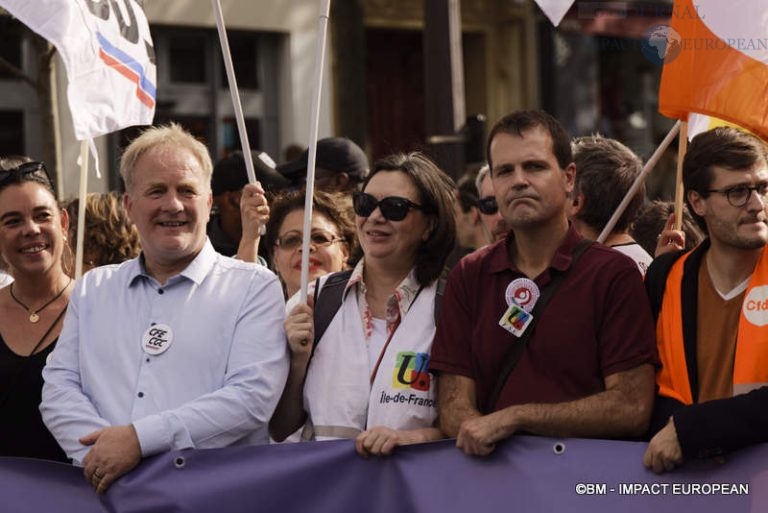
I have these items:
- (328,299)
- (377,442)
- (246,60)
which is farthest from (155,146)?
(246,60)

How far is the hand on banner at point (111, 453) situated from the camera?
174 inches

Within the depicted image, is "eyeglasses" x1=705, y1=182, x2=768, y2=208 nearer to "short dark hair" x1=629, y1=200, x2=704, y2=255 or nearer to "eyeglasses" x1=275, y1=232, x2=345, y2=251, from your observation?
"short dark hair" x1=629, y1=200, x2=704, y2=255

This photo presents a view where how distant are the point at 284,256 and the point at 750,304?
245cm

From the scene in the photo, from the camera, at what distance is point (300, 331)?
471cm

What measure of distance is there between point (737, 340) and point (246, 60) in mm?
11434

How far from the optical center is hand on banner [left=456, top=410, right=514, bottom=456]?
429cm

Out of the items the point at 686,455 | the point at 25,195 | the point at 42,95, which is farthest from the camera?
the point at 42,95

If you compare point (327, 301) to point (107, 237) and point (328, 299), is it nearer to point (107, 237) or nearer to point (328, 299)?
point (328, 299)

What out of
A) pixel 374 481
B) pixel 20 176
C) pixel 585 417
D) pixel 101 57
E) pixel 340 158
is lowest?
pixel 374 481

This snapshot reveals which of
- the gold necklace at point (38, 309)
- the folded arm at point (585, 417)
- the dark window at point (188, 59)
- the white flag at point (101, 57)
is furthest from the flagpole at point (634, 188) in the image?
the dark window at point (188, 59)

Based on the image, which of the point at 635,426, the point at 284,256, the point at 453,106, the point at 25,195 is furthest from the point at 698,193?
the point at 453,106

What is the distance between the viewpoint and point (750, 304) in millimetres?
4238

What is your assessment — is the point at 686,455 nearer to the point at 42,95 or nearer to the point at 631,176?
the point at 631,176

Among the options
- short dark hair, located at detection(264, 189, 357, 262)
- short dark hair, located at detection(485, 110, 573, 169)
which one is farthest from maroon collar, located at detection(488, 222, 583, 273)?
short dark hair, located at detection(264, 189, 357, 262)
